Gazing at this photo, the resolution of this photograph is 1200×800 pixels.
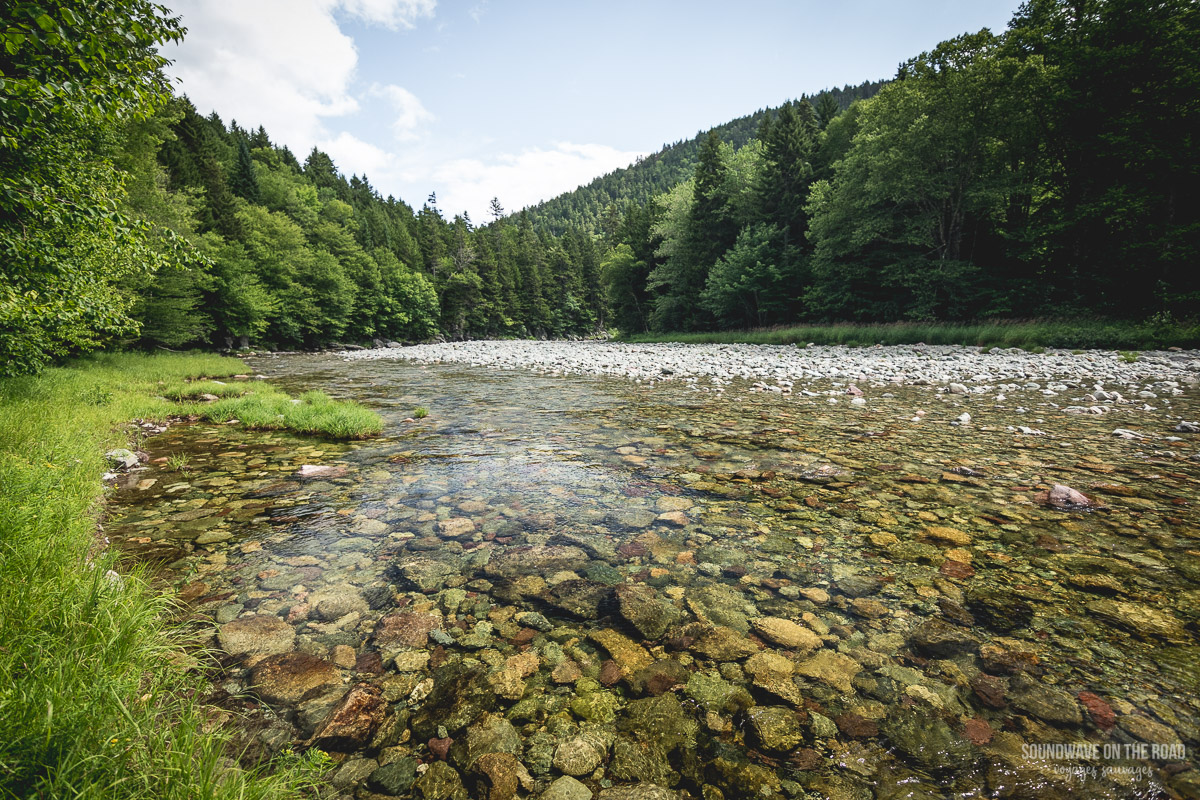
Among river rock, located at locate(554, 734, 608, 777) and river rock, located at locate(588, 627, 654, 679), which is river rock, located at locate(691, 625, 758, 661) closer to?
river rock, located at locate(588, 627, 654, 679)

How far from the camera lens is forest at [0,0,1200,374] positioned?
15.2 ft

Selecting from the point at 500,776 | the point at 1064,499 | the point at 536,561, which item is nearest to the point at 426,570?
the point at 536,561

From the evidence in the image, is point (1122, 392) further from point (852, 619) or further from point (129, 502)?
point (129, 502)

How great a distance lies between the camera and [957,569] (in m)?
2.71

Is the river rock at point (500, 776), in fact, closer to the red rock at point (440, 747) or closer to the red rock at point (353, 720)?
the red rock at point (440, 747)

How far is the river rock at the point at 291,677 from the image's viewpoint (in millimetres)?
1865

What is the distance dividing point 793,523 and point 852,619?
1.15 m

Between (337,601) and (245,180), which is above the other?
(245,180)

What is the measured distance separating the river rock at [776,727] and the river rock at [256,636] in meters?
2.22

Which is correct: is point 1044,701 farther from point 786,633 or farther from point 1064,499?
point 1064,499

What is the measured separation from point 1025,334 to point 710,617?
21.8m

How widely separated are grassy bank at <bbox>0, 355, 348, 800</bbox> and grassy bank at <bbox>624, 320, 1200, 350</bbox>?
23.0 meters

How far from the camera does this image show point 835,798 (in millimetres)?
1418

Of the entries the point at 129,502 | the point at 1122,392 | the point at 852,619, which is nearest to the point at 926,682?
the point at 852,619
